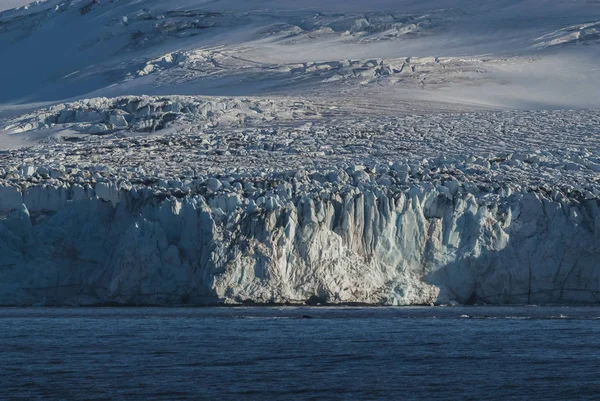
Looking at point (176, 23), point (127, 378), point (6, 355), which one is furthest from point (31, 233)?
point (176, 23)

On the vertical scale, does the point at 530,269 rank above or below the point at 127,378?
below

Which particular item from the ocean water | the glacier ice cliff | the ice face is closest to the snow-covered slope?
the ice face

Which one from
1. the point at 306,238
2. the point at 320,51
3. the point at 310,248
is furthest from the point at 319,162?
the point at 320,51

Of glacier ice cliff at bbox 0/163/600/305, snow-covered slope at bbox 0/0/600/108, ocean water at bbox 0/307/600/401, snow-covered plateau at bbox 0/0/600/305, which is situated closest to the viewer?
ocean water at bbox 0/307/600/401

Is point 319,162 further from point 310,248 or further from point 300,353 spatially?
point 300,353

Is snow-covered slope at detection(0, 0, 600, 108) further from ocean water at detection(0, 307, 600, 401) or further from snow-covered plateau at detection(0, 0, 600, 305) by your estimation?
ocean water at detection(0, 307, 600, 401)

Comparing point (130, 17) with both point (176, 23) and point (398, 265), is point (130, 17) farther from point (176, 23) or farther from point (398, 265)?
point (398, 265)

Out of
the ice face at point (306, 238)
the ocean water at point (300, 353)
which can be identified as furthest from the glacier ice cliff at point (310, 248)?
the ocean water at point (300, 353)
